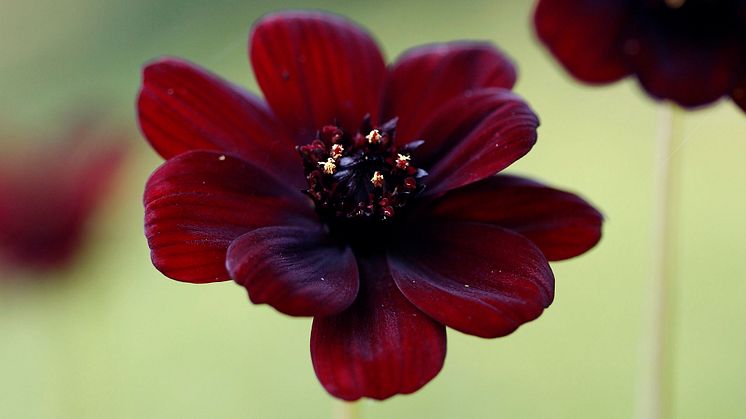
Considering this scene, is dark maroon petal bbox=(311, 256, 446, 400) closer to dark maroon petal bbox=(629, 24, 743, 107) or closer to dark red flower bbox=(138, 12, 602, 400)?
dark red flower bbox=(138, 12, 602, 400)

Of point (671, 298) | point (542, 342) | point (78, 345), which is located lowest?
point (542, 342)

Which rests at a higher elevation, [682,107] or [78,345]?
[682,107]

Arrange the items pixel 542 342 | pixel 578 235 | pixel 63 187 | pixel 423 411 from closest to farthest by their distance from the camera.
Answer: pixel 578 235 < pixel 63 187 < pixel 423 411 < pixel 542 342

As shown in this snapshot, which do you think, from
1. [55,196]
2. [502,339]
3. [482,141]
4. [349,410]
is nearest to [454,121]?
[482,141]

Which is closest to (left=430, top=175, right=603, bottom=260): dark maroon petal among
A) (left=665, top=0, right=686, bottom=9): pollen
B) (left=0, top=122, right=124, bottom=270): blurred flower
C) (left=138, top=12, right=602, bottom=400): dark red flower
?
(left=138, top=12, right=602, bottom=400): dark red flower

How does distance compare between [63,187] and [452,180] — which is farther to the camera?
[63,187]

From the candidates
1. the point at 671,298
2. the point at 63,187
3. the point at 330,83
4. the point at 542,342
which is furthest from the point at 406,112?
the point at 542,342

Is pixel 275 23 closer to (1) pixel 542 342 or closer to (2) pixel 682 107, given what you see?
(2) pixel 682 107
